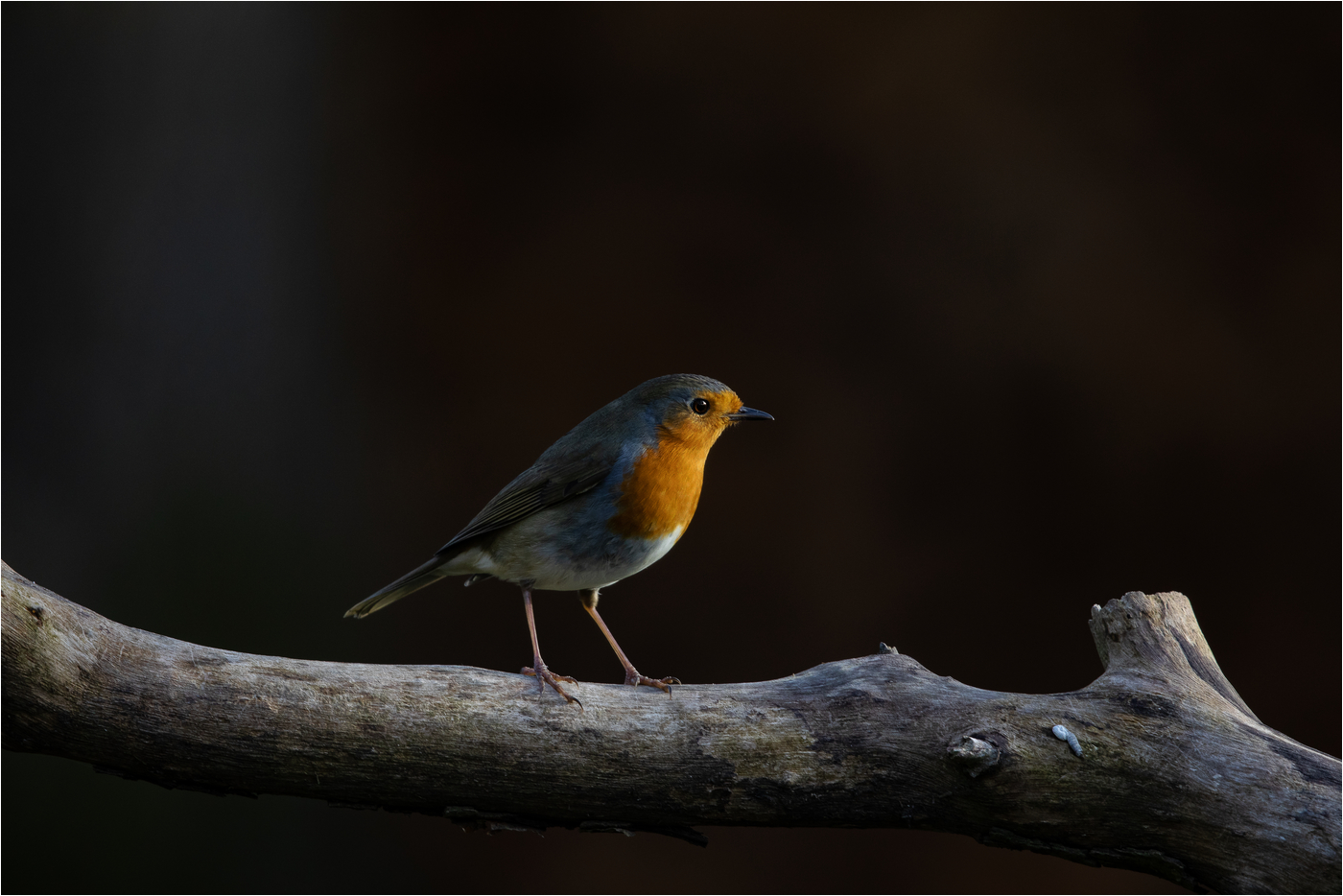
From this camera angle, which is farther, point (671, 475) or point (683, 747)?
point (671, 475)

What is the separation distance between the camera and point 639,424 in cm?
249

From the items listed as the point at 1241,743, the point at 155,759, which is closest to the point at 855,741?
the point at 1241,743

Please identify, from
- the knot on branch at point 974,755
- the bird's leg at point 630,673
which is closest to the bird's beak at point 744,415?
the bird's leg at point 630,673

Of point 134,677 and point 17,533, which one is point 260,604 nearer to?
point 17,533

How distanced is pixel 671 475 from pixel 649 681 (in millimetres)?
490

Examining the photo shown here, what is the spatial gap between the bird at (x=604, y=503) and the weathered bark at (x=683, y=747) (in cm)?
33

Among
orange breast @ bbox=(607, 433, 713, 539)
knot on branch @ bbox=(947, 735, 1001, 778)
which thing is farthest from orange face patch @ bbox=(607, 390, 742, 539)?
knot on branch @ bbox=(947, 735, 1001, 778)

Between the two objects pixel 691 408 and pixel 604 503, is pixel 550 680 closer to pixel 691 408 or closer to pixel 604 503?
pixel 604 503

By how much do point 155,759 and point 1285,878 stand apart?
205 centimetres

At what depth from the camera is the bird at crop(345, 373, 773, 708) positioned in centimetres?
237

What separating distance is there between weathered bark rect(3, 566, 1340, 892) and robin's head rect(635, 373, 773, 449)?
0.69m

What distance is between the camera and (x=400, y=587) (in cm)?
259

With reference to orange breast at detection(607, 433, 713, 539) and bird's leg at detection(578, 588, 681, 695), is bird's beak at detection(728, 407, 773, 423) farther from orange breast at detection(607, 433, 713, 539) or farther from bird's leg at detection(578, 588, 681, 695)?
bird's leg at detection(578, 588, 681, 695)

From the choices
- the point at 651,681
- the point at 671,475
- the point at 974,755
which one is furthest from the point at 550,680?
the point at 974,755
